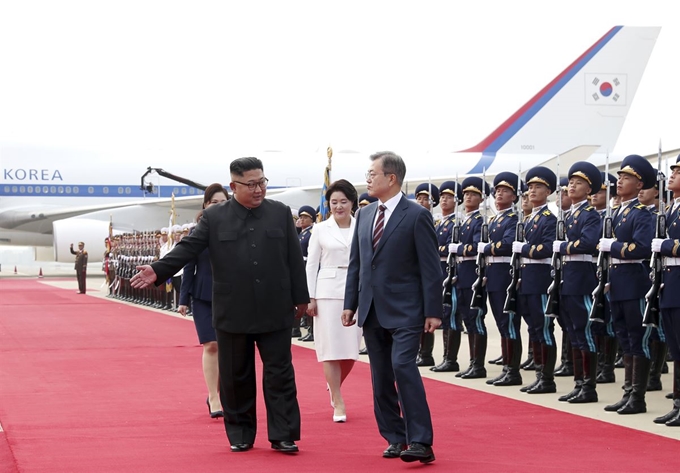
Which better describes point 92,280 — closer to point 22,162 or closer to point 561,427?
point 22,162

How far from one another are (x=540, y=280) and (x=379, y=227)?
2.54 meters

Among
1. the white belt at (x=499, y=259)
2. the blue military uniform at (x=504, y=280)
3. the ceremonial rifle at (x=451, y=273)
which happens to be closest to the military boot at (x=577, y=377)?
the blue military uniform at (x=504, y=280)

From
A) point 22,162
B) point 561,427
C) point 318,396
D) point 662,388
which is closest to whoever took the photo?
point 561,427

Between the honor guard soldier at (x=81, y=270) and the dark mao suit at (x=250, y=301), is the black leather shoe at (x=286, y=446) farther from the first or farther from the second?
the honor guard soldier at (x=81, y=270)

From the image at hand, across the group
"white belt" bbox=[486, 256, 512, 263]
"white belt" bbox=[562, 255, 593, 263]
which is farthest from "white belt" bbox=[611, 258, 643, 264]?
"white belt" bbox=[486, 256, 512, 263]

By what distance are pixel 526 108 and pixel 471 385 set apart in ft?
73.9

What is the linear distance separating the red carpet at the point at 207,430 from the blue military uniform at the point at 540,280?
48 centimetres

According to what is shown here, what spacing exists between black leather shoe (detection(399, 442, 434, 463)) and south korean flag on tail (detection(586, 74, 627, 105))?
25.5 m

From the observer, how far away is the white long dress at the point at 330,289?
6188 millimetres

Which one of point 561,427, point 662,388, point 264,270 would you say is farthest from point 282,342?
point 662,388

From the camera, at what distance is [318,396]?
708cm

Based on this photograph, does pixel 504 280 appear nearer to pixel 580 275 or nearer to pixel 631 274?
pixel 580 275

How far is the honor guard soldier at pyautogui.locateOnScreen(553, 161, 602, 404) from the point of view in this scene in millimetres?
6863

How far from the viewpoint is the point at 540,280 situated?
24.2 feet
